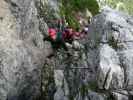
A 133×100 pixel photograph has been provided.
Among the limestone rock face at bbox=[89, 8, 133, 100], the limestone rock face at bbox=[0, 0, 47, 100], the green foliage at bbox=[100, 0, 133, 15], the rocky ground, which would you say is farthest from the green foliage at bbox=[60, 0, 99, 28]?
the limestone rock face at bbox=[89, 8, 133, 100]

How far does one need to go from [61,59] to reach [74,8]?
10.8ft

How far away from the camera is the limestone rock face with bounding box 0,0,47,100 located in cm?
710

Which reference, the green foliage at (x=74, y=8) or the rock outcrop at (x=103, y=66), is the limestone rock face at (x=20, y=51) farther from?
the green foliage at (x=74, y=8)

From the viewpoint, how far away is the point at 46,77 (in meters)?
7.93

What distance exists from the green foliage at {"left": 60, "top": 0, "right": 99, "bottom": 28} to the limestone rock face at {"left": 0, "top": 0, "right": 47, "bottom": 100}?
1847mm

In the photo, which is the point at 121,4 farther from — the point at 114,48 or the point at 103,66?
the point at 103,66

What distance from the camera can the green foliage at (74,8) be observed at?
1015 centimetres

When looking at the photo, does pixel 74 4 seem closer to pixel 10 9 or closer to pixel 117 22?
pixel 10 9

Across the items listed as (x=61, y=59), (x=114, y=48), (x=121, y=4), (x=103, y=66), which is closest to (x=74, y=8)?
(x=61, y=59)

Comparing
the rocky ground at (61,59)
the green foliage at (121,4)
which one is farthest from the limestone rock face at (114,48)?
the green foliage at (121,4)

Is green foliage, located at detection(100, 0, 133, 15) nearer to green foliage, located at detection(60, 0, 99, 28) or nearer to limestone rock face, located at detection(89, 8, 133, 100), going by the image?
green foliage, located at detection(60, 0, 99, 28)

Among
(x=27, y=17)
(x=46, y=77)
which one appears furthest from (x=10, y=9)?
(x=46, y=77)

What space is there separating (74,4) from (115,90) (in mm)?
5886

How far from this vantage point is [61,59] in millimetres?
8086
